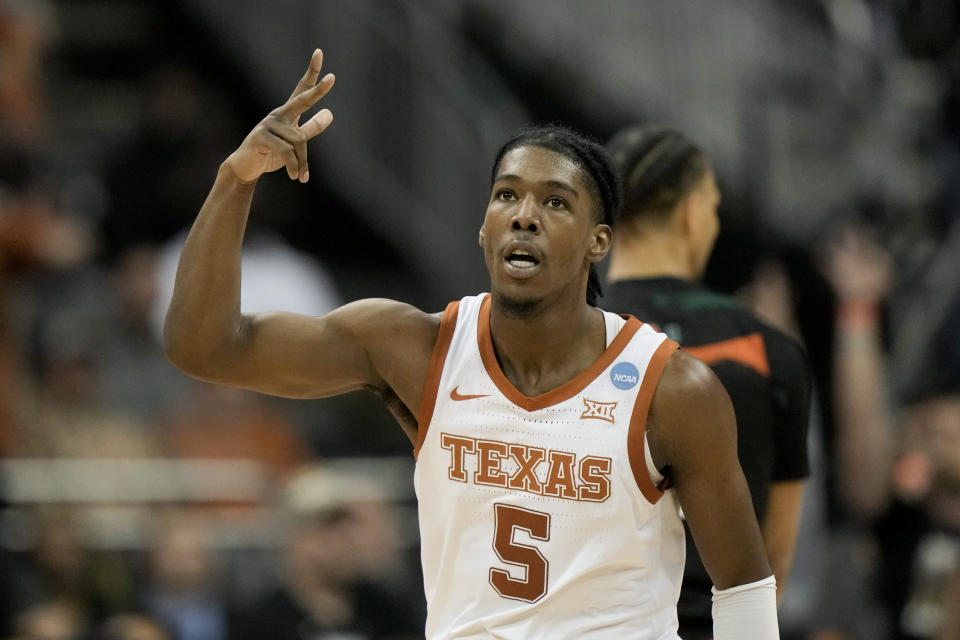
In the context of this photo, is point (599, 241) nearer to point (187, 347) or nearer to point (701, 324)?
point (701, 324)

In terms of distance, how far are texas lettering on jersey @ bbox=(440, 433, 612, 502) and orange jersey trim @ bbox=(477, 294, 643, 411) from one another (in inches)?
4.5

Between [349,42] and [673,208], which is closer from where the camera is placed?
[673,208]

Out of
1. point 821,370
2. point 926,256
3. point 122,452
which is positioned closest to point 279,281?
point 122,452

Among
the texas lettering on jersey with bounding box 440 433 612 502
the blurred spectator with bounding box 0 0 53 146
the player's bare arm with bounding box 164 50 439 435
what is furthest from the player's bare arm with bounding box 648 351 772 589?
the blurred spectator with bounding box 0 0 53 146

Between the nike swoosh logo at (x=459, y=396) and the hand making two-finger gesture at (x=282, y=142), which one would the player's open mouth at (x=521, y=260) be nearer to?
the nike swoosh logo at (x=459, y=396)

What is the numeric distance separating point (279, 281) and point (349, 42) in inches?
60.7

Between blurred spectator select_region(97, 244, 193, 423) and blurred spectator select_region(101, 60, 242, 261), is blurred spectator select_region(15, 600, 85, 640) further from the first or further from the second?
blurred spectator select_region(101, 60, 242, 261)

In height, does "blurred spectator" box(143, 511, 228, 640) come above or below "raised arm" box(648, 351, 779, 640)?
below

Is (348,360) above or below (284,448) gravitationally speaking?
above

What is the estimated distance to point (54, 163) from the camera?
356 inches

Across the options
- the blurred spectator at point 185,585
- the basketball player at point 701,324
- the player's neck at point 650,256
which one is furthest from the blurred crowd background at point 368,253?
the player's neck at point 650,256

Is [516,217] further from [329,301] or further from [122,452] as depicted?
[329,301]

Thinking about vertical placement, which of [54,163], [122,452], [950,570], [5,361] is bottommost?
[950,570]

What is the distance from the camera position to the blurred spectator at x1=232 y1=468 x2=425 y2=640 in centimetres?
655
